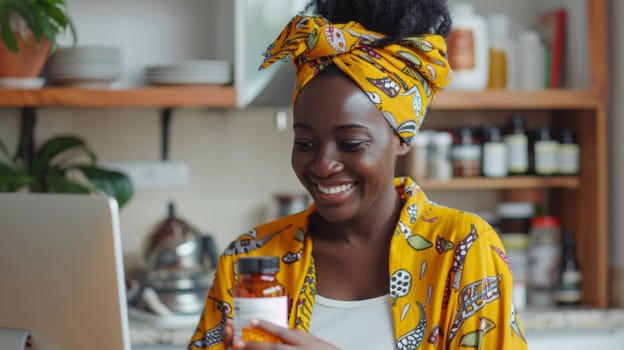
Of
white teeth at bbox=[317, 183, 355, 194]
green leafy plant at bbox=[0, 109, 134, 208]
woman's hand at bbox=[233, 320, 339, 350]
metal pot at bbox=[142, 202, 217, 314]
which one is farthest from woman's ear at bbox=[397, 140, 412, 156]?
metal pot at bbox=[142, 202, 217, 314]

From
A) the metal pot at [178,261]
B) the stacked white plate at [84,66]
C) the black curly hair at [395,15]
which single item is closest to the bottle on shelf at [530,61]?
the metal pot at [178,261]

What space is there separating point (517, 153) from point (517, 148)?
0.05 feet

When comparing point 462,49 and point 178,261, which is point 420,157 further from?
point 178,261

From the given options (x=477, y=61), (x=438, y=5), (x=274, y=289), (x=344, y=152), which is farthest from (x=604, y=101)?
(x=274, y=289)

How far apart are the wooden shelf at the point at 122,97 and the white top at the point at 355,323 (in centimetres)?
123

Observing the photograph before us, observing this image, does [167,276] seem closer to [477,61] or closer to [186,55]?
[186,55]

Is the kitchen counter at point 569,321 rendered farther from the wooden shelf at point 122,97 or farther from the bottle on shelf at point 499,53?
the bottle on shelf at point 499,53

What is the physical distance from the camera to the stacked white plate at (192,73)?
2357mm

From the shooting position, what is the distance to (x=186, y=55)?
2.62 m

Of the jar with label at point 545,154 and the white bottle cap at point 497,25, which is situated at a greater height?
the white bottle cap at point 497,25

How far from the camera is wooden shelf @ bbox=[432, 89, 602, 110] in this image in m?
2.51

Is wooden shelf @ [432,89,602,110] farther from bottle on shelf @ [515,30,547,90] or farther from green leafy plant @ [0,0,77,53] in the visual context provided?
green leafy plant @ [0,0,77,53]

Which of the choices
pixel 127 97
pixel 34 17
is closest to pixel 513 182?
pixel 127 97

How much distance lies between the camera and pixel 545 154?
2.62 meters
